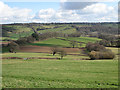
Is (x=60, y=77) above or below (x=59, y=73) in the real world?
above

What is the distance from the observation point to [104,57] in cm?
4650

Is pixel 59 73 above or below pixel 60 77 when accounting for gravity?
below

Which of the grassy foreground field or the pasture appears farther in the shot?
the pasture

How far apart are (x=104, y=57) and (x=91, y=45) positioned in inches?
846

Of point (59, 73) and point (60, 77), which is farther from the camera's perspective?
point (59, 73)

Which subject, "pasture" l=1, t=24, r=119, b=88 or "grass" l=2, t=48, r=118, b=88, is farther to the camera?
"pasture" l=1, t=24, r=119, b=88

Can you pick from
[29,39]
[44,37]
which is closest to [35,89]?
[29,39]

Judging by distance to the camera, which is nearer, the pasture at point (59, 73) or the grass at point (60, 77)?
the grass at point (60, 77)

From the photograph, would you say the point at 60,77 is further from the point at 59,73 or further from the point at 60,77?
the point at 59,73

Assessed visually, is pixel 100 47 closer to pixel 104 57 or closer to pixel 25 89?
pixel 104 57

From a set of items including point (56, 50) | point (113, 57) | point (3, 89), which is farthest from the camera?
point (56, 50)

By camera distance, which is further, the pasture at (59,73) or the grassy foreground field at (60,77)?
the pasture at (59,73)

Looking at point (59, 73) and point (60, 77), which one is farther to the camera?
point (59, 73)

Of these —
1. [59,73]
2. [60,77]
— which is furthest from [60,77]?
[59,73]
